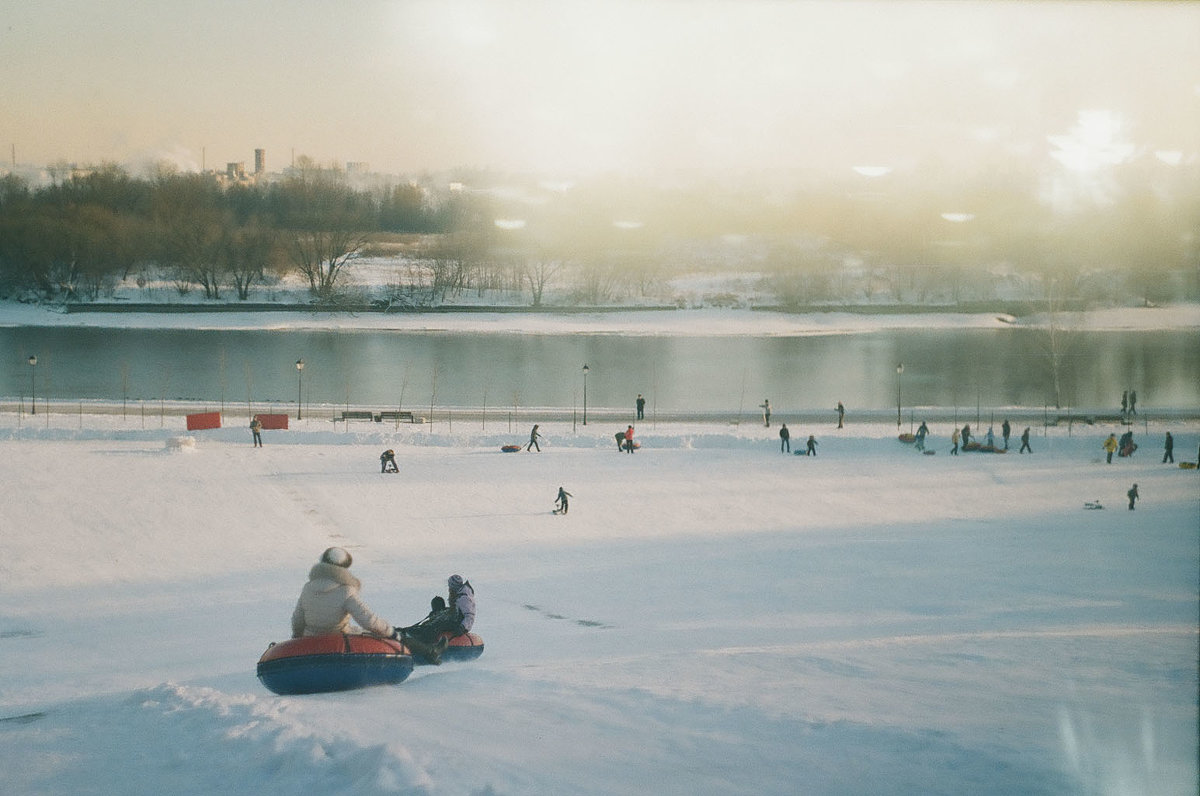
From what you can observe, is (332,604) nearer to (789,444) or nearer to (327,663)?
(327,663)

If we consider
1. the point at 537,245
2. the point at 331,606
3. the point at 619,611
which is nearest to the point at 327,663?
the point at 331,606

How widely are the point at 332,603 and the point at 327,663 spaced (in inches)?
8.7

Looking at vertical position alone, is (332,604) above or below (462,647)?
above

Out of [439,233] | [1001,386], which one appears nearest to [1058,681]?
[1001,386]

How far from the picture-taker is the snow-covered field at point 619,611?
284cm

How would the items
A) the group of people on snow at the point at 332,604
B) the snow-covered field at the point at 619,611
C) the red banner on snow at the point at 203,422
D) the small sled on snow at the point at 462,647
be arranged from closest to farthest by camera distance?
1. the snow-covered field at the point at 619,611
2. the group of people on snow at the point at 332,604
3. the small sled on snow at the point at 462,647
4. the red banner on snow at the point at 203,422

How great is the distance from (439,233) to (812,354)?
1099 cm

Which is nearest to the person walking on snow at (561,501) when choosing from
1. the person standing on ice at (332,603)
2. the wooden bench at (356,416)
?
the person standing on ice at (332,603)

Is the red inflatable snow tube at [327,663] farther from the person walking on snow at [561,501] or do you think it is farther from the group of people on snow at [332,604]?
the person walking on snow at [561,501]

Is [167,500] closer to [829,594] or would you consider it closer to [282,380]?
[829,594]

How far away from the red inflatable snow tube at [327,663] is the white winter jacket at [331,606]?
4 cm

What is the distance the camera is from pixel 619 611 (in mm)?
6094

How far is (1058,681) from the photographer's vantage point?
3.75 m

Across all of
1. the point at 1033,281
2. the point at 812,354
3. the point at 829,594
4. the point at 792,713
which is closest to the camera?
the point at 792,713
